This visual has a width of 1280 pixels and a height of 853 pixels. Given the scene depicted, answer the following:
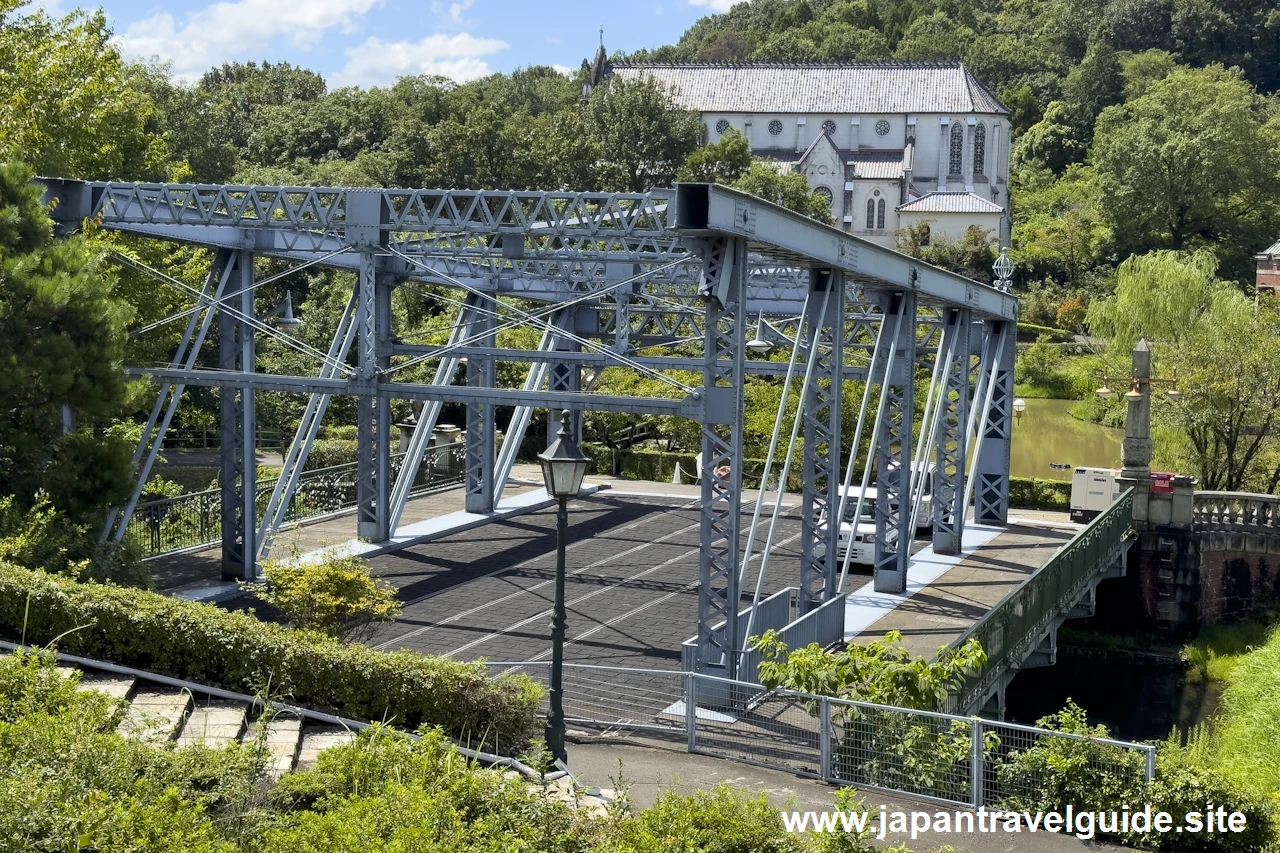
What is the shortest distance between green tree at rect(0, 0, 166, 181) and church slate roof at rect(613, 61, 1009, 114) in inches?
2830

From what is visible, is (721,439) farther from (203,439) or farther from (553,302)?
(203,439)

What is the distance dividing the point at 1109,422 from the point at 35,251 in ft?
143

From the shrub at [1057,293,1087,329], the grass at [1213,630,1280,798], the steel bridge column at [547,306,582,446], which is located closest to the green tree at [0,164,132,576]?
the steel bridge column at [547,306,582,446]

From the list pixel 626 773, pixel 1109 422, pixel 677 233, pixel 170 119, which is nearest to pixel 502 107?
pixel 170 119

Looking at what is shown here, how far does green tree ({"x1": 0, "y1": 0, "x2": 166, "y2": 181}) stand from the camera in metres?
23.8

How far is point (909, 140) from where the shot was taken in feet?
324

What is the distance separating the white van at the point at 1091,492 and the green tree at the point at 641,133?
36510mm

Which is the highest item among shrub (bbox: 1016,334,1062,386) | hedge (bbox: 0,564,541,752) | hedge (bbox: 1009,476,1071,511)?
hedge (bbox: 0,564,541,752)

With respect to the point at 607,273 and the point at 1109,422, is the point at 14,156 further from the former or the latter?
the point at 1109,422

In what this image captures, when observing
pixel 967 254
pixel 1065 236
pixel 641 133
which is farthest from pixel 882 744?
pixel 1065 236

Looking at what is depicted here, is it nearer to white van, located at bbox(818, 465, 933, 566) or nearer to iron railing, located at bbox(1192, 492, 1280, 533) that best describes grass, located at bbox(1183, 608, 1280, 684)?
iron railing, located at bbox(1192, 492, 1280, 533)

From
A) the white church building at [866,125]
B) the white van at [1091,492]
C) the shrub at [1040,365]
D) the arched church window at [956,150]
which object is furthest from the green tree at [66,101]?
the arched church window at [956,150]

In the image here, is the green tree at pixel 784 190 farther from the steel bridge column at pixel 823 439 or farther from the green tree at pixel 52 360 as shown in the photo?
the green tree at pixel 52 360

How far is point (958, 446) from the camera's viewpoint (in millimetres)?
30422
